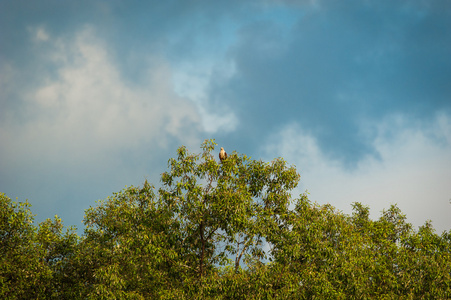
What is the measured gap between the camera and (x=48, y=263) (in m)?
30.7

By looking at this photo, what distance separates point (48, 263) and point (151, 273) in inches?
438

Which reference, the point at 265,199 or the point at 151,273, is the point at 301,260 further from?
the point at 151,273

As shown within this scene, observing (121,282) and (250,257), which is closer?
(121,282)

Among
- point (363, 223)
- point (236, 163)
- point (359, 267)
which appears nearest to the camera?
point (359, 267)

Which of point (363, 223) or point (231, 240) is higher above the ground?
point (363, 223)

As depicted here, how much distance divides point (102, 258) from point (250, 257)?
30.9ft

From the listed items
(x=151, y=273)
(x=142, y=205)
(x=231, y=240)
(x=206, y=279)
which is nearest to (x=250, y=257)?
(x=231, y=240)

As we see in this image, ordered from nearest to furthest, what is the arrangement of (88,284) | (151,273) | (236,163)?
(151,273), (236,163), (88,284)

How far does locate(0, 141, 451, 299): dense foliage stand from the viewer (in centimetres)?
2175

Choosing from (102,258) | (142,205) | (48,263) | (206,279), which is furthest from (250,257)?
(48,263)

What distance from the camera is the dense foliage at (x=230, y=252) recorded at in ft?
71.4

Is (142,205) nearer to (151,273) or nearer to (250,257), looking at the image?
(151,273)

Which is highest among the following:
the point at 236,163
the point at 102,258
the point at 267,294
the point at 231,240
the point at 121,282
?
the point at 236,163

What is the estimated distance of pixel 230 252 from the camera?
2467 centimetres
